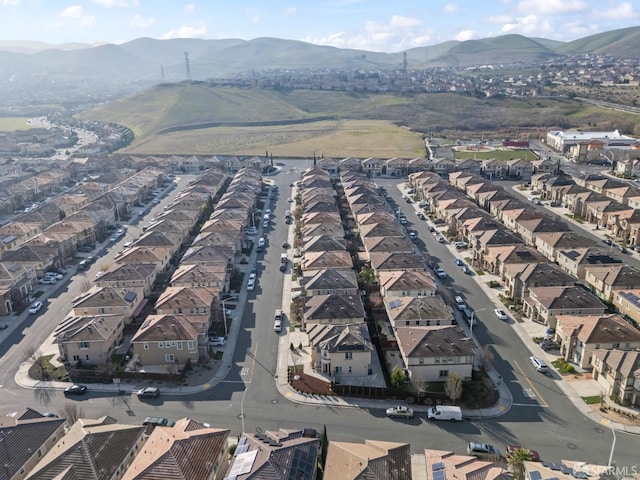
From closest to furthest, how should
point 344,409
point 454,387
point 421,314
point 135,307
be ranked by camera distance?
point 454,387, point 344,409, point 421,314, point 135,307

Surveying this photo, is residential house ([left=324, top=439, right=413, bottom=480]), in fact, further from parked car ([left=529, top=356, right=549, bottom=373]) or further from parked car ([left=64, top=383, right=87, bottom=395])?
parked car ([left=64, top=383, right=87, bottom=395])

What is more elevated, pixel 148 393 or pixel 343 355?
pixel 343 355

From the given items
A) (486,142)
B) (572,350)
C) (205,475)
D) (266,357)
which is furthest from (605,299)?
(486,142)

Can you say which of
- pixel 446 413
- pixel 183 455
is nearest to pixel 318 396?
pixel 446 413

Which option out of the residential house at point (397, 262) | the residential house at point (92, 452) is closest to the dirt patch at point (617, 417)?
the residential house at point (397, 262)

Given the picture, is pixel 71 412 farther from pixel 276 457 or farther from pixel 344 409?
pixel 344 409

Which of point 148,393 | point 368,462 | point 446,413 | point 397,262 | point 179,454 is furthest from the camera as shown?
point 397,262

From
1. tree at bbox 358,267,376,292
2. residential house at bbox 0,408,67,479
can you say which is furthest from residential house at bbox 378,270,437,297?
residential house at bbox 0,408,67,479
